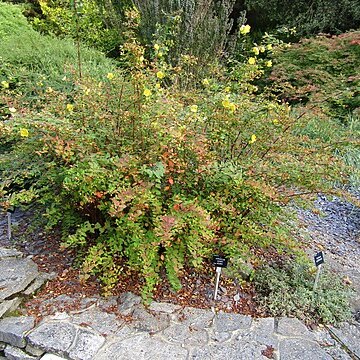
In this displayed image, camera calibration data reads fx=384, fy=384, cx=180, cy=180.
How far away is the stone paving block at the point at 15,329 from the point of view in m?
1.66

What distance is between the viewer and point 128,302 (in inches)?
74.0

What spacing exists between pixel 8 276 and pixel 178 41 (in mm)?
3602

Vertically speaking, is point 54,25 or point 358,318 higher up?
point 54,25

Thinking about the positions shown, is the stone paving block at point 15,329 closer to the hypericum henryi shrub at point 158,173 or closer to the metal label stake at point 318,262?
the hypericum henryi shrub at point 158,173

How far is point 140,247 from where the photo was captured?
1739mm

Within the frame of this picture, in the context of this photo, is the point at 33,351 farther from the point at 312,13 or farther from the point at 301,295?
the point at 312,13

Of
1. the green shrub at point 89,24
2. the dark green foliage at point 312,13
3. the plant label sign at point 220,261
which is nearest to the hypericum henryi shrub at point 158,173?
the plant label sign at point 220,261

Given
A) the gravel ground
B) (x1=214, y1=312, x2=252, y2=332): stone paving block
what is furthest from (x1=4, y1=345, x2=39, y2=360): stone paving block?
the gravel ground

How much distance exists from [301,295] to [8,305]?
1434mm

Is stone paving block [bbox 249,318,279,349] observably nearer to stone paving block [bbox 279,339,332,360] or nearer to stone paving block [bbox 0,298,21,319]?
stone paving block [bbox 279,339,332,360]

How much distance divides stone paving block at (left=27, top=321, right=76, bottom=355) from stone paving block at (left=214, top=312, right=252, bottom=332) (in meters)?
0.66

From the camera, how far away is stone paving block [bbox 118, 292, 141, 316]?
6.02 feet

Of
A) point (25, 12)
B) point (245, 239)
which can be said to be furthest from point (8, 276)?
point (25, 12)

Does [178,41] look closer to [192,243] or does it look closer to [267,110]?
[267,110]
